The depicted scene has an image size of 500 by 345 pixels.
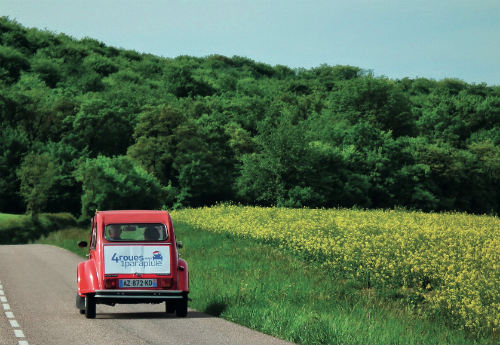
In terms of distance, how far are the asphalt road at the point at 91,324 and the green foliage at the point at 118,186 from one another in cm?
4785

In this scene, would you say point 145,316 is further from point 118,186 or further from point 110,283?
point 118,186

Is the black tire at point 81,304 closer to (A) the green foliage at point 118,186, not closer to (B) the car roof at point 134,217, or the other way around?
(B) the car roof at point 134,217

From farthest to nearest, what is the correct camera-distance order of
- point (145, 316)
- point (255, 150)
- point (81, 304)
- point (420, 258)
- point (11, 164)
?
1. point (255, 150)
2. point (11, 164)
3. point (420, 258)
4. point (81, 304)
5. point (145, 316)

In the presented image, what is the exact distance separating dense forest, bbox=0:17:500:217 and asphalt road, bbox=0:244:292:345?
167 ft

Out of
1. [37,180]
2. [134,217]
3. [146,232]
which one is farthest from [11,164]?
[146,232]

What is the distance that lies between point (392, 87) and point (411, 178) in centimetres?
2258

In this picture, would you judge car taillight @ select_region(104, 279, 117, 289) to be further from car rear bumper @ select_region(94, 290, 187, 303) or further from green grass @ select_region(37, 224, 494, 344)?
green grass @ select_region(37, 224, 494, 344)

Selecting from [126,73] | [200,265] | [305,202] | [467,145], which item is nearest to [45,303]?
[200,265]

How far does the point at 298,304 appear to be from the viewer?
16266 millimetres

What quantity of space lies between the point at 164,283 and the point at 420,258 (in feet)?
24.7

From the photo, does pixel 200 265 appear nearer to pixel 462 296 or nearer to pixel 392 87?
pixel 462 296

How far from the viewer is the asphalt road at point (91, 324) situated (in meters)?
12.6

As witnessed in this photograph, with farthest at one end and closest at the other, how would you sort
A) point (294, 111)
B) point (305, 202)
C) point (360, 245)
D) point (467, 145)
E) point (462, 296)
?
point (294, 111) < point (467, 145) < point (305, 202) < point (360, 245) < point (462, 296)

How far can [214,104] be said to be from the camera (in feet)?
374
